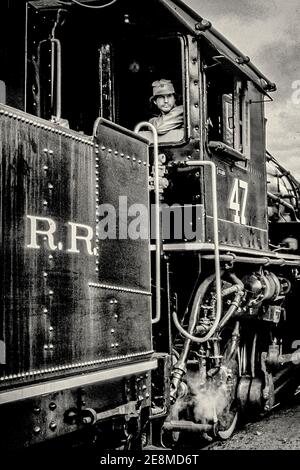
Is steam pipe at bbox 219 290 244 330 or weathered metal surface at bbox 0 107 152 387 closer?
weathered metal surface at bbox 0 107 152 387

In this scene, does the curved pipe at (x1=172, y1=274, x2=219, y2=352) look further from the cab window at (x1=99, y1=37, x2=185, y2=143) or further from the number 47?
the cab window at (x1=99, y1=37, x2=185, y2=143)

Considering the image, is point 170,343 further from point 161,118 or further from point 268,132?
point 268,132

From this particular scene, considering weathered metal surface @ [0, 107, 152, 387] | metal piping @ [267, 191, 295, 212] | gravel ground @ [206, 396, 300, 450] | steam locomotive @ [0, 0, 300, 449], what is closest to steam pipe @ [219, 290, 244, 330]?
steam locomotive @ [0, 0, 300, 449]

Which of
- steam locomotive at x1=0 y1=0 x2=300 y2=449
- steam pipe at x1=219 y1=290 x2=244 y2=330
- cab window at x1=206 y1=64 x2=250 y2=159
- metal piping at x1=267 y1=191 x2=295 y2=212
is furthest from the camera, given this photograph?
metal piping at x1=267 y1=191 x2=295 y2=212

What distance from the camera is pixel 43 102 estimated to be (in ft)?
12.3

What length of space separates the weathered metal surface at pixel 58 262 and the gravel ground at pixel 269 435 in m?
1.95

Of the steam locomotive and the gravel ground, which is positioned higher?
the steam locomotive

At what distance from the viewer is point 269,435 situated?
5203mm

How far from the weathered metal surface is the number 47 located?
4.80ft

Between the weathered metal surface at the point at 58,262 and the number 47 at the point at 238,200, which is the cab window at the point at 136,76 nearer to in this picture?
the number 47 at the point at 238,200

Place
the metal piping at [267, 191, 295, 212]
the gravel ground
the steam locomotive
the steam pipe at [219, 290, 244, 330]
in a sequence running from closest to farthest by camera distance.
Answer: the steam locomotive < the steam pipe at [219, 290, 244, 330] < the gravel ground < the metal piping at [267, 191, 295, 212]

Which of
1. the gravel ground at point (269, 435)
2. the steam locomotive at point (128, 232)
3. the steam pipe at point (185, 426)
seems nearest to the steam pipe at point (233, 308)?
the steam locomotive at point (128, 232)

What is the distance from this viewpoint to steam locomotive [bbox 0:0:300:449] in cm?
262

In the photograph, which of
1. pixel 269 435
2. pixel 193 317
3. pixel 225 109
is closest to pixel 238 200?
pixel 225 109
